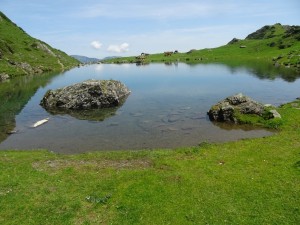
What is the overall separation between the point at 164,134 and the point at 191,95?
32.3 m

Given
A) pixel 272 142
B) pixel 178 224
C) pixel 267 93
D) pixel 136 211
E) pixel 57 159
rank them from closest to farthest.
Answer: pixel 178 224, pixel 136 211, pixel 57 159, pixel 272 142, pixel 267 93

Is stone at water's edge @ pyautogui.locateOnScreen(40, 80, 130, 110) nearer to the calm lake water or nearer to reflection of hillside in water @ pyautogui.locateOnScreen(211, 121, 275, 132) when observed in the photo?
the calm lake water

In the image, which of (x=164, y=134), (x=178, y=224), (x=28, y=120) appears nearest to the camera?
(x=178, y=224)

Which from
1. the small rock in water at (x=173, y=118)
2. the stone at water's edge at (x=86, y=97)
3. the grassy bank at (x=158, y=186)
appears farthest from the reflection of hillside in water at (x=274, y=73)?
the grassy bank at (x=158, y=186)

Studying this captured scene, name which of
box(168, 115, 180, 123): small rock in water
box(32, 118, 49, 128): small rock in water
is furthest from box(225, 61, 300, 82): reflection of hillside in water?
box(32, 118, 49, 128): small rock in water

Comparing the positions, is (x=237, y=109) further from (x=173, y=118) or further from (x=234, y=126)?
(x=173, y=118)

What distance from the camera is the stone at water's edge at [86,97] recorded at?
60.9 meters

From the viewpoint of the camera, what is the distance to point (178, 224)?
20359 mm

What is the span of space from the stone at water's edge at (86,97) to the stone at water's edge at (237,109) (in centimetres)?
2326

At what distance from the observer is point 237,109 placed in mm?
46812

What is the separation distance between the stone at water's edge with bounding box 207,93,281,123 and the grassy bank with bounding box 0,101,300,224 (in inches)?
418

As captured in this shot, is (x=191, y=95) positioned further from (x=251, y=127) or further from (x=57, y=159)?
(x=57, y=159)

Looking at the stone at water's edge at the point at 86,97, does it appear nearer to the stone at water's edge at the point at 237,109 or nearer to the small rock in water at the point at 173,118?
the small rock in water at the point at 173,118

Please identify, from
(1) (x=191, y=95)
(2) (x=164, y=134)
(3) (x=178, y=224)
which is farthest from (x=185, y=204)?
(1) (x=191, y=95)
